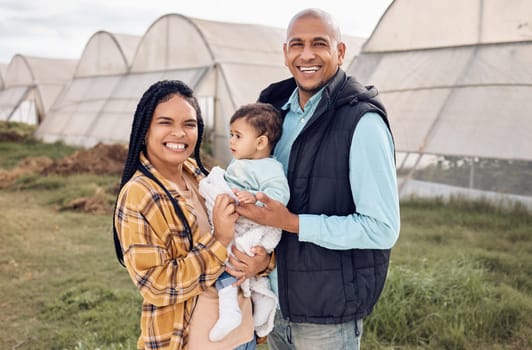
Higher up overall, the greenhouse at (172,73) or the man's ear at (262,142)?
the greenhouse at (172,73)

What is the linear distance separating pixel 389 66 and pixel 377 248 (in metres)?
8.88

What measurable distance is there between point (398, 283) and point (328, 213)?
2798 millimetres

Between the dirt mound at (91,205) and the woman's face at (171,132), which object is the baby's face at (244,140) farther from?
the dirt mound at (91,205)

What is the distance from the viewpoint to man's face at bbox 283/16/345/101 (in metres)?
2.14

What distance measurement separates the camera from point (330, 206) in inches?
80.5

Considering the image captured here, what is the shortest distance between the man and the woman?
0.21 metres

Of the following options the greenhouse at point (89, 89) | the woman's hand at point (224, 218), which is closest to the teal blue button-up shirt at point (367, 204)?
the woman's hand at point (224, 218)

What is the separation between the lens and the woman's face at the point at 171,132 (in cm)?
212

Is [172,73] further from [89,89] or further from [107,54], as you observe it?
[89,89]

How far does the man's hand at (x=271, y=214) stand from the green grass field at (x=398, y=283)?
236 cm

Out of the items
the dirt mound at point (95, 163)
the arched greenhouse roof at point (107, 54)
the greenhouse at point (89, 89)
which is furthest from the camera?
the arched greenhouse roof at point (107, 54)

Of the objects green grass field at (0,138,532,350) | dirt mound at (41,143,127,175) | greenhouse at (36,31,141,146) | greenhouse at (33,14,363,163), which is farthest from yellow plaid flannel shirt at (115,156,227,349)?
greenhouse at (36,31,141,146)

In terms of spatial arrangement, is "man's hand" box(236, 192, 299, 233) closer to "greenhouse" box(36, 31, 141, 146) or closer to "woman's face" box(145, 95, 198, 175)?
"woman's face" box(145, 95, 198, 175)

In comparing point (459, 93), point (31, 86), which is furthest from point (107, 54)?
point (459, 93)
